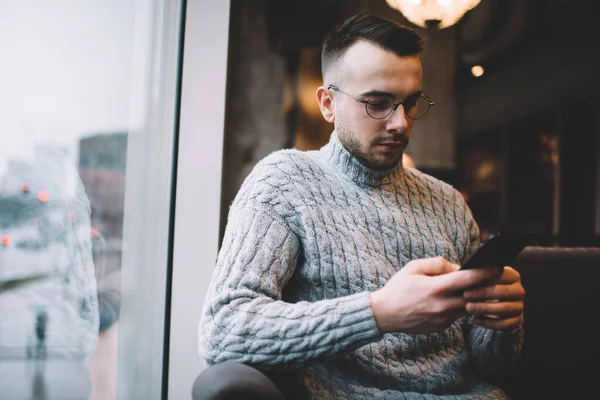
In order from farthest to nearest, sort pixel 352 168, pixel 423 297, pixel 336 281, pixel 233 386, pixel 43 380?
pixel 43 380 → pixel 352 168 → pixel 336 281 → pixel 423 297 → pixel 233 386

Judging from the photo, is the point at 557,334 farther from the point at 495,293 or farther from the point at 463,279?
the point at 463,279

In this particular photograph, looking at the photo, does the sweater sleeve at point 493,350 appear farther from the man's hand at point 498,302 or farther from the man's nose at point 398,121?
the man's nose at point 398,121

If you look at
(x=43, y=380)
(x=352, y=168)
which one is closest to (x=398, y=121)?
(x=352, y=168)

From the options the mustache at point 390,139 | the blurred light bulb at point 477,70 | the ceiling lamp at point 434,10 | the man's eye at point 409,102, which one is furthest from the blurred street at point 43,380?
the blurred light bulb at point 477,70

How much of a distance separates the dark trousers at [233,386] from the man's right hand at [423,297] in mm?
245

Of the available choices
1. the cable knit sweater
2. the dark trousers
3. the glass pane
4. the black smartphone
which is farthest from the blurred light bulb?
the dark trousers

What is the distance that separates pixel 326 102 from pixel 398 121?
24cm

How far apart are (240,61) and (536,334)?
1.72 meters

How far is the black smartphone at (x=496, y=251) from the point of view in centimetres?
90

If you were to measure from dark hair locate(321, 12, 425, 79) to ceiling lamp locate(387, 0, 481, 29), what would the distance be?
1.47 m

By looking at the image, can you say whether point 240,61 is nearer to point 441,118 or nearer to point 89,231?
point 89,231

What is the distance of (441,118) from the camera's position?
4523 millimetres

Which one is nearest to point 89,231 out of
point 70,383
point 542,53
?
point 70,383

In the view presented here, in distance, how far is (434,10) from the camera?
261 cm
